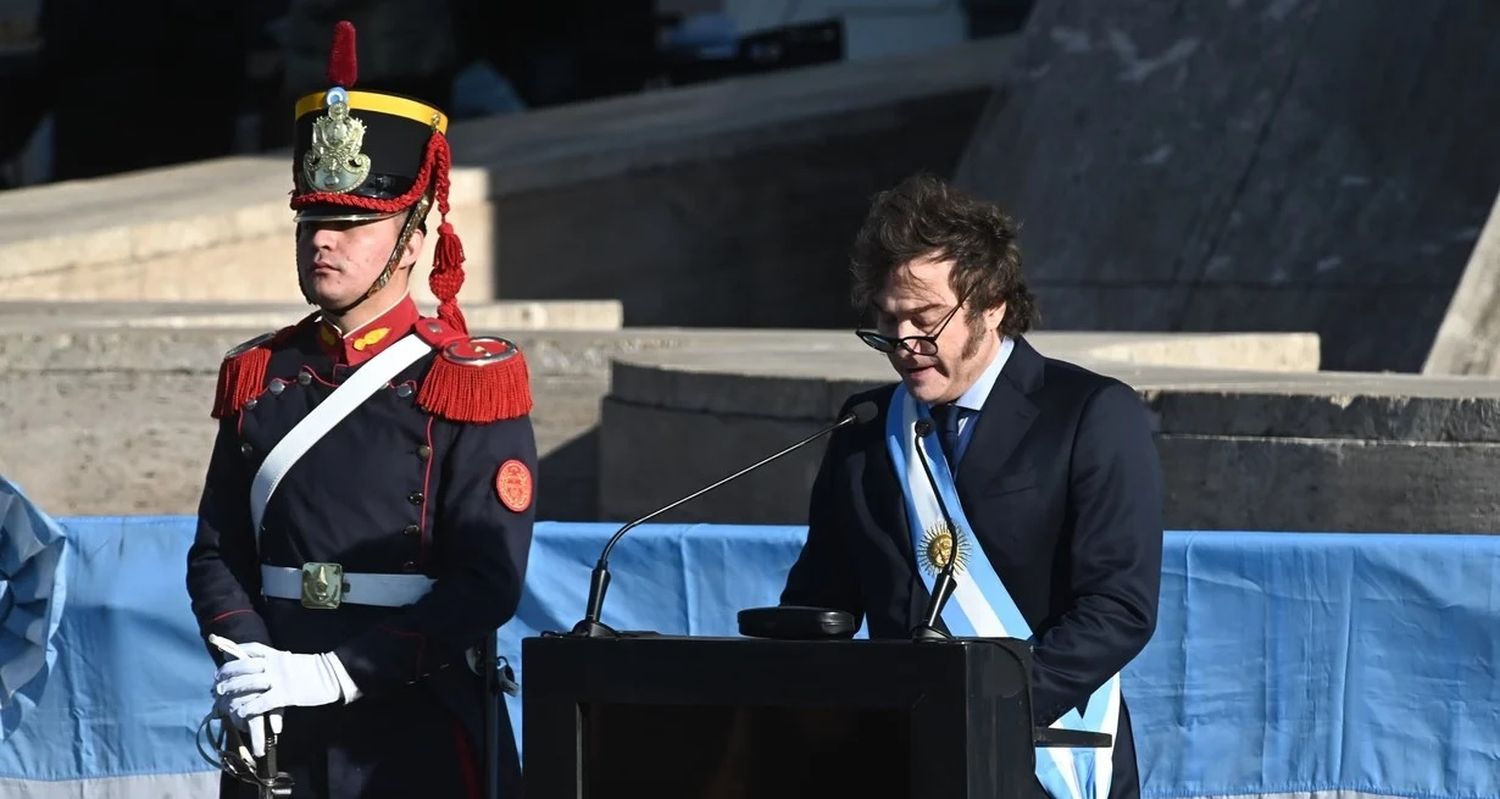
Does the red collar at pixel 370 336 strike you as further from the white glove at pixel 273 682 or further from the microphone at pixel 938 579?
the microphone at pixel 938 579

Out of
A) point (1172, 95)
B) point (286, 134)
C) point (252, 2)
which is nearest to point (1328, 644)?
point (1172, 95)

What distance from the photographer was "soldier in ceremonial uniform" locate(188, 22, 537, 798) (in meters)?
3.82

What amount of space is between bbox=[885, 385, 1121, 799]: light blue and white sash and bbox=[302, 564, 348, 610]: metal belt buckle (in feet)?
2.83

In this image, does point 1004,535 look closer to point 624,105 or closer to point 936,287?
point 936,287

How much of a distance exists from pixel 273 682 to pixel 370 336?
1.99 ft

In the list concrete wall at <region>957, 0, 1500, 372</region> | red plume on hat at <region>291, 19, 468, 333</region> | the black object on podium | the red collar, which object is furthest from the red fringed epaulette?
concrete wall at <region>957, 0, 1500, 372</region>

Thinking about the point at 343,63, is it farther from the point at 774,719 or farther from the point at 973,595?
the point at 774,719

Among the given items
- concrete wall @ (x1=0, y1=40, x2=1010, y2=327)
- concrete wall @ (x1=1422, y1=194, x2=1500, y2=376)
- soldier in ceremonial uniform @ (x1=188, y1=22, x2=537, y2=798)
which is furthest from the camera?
concrete wall @ (x1=0, y1=40, x2=1010, y2=327)

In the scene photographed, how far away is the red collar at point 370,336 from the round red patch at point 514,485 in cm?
28

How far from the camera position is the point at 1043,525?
3457 millimetres

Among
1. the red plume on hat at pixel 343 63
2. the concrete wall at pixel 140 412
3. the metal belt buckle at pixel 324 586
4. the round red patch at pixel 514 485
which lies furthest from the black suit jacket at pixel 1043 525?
the concrete wall at pixel 140 412

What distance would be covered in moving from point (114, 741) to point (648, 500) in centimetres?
245

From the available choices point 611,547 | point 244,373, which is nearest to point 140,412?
point 244,373

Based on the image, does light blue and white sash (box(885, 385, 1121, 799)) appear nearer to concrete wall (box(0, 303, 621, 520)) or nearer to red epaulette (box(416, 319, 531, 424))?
red epaulette (box(416, 319, 531, 424))
